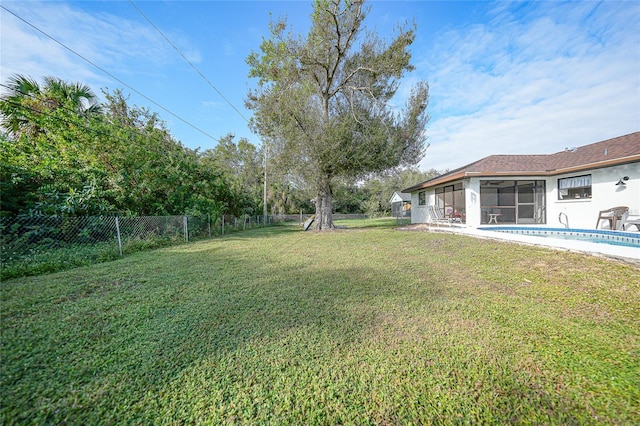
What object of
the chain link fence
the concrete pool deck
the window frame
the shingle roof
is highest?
the shingle roof

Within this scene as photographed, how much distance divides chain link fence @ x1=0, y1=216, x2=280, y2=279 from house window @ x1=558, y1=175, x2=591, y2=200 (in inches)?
594

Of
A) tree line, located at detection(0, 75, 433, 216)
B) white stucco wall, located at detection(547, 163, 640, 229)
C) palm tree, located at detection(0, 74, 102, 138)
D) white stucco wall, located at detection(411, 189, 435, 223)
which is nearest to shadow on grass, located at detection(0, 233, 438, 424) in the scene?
tree line, located at detection(0, 75, 433, 216)

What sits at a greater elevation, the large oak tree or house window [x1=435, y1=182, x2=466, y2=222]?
the large oak tree

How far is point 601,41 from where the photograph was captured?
7648 mm

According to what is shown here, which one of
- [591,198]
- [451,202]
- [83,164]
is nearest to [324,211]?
[451,202]

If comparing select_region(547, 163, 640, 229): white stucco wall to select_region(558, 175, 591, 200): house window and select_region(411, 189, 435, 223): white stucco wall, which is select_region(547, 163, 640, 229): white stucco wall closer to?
select_region(558, 175, 591, 200): house window

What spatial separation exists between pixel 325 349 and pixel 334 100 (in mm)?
13298

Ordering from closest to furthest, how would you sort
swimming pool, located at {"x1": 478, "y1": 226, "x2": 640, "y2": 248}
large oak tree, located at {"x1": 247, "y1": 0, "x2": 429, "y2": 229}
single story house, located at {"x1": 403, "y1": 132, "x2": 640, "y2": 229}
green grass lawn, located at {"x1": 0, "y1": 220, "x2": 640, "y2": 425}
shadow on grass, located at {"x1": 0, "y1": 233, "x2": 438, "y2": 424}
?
green grass lawn, located at {"x1": 0, "y1": 220, "x2": 640, "y2": 425}
shadow on grass, located at {"x1": 0, "y1": 233, "x2": 438, "y2": 424}
swimming pool, located at {"x1": 478, "y1": 226, "x2": 640, "y2": 248}
single story house, located at {"x1": 403, "y1": 132, "x2": 640, "y2": 229}
large oak tree, located at {"x1": 247, "y1": 0, "x2": 429, "y2": 229}

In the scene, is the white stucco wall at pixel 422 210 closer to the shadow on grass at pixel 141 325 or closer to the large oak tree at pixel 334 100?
the large oak tree at pixel 334 100

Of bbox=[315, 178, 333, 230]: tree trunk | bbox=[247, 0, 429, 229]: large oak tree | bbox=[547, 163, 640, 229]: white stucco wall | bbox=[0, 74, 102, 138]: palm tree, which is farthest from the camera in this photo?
bbox=[315, 178, 333, 230]: tree trunk

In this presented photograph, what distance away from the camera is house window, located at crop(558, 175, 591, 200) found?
850 centimetres

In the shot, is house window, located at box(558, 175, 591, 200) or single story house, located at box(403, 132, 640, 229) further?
house window, located at box(558, 175, 591, 200)

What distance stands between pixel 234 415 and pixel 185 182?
1049 centimetres

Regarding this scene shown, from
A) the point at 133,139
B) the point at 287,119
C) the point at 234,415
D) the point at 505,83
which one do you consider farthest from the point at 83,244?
the point at 505,83
